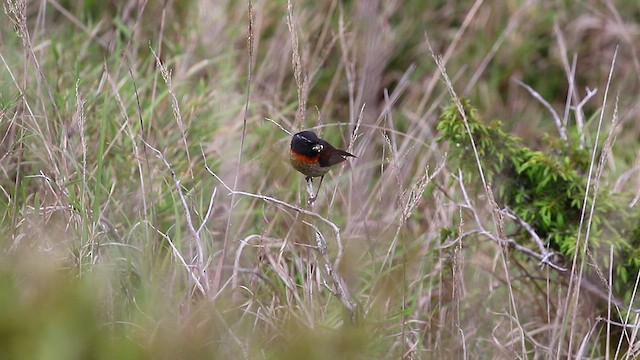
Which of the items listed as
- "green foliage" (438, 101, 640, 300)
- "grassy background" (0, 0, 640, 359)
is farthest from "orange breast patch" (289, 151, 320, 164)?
"green foliage" (438, 101, 640, 300)

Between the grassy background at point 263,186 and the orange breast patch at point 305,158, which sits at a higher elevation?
the orange breast patch at point 305,158

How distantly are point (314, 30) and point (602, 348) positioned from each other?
2226mm

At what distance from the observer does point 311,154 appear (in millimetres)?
2545

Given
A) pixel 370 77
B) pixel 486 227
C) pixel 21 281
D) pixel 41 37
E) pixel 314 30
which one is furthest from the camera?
pixel 314 30

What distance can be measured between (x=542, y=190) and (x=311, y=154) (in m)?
0.88

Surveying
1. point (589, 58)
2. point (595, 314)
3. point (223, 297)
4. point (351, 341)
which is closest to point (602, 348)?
point (595, 314)

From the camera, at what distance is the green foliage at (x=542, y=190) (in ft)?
9.82

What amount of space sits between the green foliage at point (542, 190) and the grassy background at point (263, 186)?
89 millimetres

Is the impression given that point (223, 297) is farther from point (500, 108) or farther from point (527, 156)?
point (500, 108)

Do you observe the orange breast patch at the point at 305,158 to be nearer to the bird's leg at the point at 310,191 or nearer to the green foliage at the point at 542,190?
the bird's leg at the point at 310,191

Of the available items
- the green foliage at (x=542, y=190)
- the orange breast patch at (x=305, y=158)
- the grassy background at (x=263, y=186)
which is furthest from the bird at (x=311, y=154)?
the green foliage at (x=542, y=190)

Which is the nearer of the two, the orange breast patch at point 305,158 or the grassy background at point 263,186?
the grassy background at point 263,186

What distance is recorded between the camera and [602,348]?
311cm

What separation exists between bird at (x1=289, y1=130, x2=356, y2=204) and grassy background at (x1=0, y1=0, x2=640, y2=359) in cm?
10
